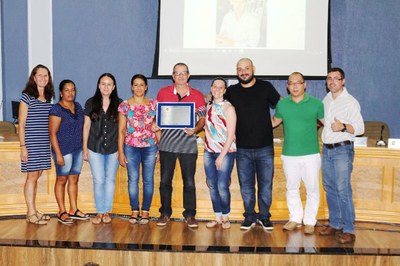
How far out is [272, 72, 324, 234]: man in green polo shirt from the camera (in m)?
3.99

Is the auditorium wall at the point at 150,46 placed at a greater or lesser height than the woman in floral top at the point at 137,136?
greater

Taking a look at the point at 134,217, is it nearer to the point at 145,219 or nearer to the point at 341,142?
the point at 145,219

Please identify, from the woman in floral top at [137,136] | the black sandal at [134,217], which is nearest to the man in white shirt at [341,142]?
the woman in floral top at [137,136]

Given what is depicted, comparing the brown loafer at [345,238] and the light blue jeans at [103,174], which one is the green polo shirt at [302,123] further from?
the light blue jeans at [103,174]

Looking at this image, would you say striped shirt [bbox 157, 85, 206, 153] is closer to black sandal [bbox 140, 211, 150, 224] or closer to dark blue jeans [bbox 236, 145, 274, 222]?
dark blue jeans [bbox 236, 145, 274, 222]

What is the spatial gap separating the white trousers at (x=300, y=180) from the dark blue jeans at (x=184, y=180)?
89 centimetres

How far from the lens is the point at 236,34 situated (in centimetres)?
694

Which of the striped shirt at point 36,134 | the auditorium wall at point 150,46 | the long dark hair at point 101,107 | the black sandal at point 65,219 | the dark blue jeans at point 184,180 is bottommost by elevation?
the black sandal at point 65,219

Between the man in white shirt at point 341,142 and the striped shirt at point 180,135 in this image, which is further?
the striped shirt at point 180,135

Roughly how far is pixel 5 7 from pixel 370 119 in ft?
21.5

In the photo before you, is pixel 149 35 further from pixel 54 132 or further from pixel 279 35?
pixel 54 132

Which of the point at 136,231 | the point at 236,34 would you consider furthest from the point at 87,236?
the point at 236,34

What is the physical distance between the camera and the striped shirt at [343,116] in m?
3.88

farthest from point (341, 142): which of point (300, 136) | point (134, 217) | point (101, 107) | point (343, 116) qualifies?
point (101, 107)
